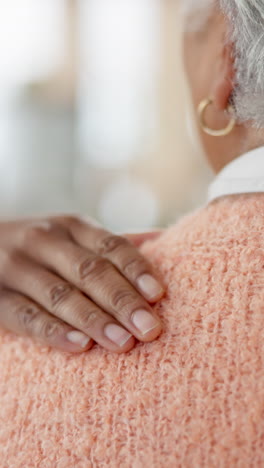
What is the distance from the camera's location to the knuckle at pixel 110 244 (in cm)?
66

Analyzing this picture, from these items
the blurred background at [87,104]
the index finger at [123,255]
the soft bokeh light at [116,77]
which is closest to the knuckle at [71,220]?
the index finger at [123,255]

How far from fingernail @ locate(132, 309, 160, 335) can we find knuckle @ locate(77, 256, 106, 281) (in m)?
0.09

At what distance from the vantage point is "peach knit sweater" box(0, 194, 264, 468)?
464 millimetres

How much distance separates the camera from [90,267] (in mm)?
638

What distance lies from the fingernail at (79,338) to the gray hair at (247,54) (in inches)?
10.5

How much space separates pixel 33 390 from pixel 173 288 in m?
0.17

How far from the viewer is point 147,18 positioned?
3.67 meters

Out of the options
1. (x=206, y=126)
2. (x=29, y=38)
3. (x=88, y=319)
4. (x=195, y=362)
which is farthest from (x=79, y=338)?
(x=29, y=38)

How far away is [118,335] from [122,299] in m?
0.06

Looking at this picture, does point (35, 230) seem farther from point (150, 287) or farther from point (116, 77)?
point (116, 77)

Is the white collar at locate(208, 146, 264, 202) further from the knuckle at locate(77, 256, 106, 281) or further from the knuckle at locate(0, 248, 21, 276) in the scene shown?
the knuckle at locate(0, 248, 21, 276)

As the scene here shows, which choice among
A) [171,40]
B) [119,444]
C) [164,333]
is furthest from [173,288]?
[171,40]

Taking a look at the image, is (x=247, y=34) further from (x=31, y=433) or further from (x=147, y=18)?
(x=147, y=18)

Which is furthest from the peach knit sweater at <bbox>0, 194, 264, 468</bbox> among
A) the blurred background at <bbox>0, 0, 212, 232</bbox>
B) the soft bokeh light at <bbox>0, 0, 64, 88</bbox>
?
the soft bokeh light at <bbox>0, 0, 64, 88</bbox>
